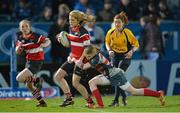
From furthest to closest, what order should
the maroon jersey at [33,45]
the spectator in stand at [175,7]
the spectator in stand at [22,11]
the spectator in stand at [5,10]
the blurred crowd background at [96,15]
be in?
1. the spectator in stand at [175,7]
2. the spectator in stand at [5,10]
3. the spectator in stand at [22,11]
4. the blurred crowd background at [96,15]
5. the maroon jersey at [33,45]

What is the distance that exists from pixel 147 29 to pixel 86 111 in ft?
26.1

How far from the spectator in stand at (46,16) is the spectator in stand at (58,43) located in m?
0.73

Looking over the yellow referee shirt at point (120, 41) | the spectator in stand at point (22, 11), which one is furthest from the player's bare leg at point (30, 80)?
the spectator in stand at point (22, 11)

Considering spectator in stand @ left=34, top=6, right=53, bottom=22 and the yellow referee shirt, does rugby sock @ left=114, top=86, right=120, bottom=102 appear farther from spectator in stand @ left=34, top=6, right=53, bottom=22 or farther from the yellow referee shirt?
spectator in stand @ left=34, top=6, right=53, bottom=22

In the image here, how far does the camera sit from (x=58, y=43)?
2155 cm

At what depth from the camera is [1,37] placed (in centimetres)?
2195

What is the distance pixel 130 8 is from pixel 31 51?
7.46 metres

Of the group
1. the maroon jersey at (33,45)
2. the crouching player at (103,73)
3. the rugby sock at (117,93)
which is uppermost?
the maroon jersey at (33,45)

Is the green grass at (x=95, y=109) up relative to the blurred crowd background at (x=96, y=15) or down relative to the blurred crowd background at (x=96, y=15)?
down

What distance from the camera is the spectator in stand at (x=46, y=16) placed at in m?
22.4

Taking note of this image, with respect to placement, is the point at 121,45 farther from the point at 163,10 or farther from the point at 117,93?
the point at 163,10

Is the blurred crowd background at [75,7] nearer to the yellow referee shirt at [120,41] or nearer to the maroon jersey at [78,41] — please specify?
the yellow referee shirt at [120,41]

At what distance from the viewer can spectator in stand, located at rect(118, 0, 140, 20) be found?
22.6m

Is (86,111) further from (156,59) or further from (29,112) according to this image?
(156,59)
